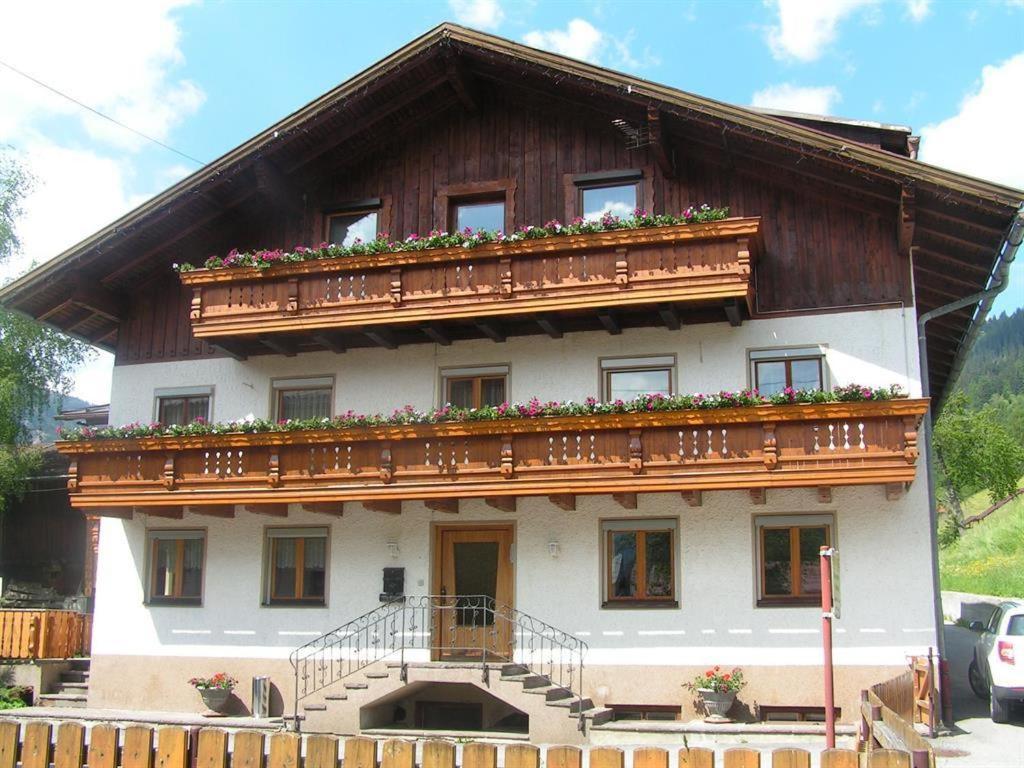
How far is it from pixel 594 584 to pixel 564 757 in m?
12.1

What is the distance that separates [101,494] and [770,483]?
11555mm

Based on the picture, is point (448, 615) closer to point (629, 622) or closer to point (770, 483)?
point (629, 622)

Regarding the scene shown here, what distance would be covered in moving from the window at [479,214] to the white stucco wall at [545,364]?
2233 mm

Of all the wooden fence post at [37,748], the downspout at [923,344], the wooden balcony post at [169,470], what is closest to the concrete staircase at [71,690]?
the wooden balcony post at [169,470]

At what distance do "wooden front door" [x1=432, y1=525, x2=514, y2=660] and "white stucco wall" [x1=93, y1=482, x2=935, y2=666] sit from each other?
0.96ft

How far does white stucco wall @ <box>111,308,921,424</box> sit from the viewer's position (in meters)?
17.8

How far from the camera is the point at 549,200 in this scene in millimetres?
19906

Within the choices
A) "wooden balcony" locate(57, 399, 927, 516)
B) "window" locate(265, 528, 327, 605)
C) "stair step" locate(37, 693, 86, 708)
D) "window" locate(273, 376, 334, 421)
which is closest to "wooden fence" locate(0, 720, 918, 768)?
"wooden balcony" locate(57, 399, 927, 516)

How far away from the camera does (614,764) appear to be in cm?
598

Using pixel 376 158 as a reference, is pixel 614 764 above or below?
below

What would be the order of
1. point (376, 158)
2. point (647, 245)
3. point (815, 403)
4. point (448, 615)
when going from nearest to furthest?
point (815, 403) < point (647, 245) < point (448, 615) < point (376, 158)

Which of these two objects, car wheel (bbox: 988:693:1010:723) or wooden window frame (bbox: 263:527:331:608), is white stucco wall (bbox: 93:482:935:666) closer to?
wooden window frame (bbox: 263:527:331:608)

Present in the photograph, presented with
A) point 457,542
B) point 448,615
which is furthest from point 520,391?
point 448,615

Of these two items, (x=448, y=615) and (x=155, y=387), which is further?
(x=155, y=387)
